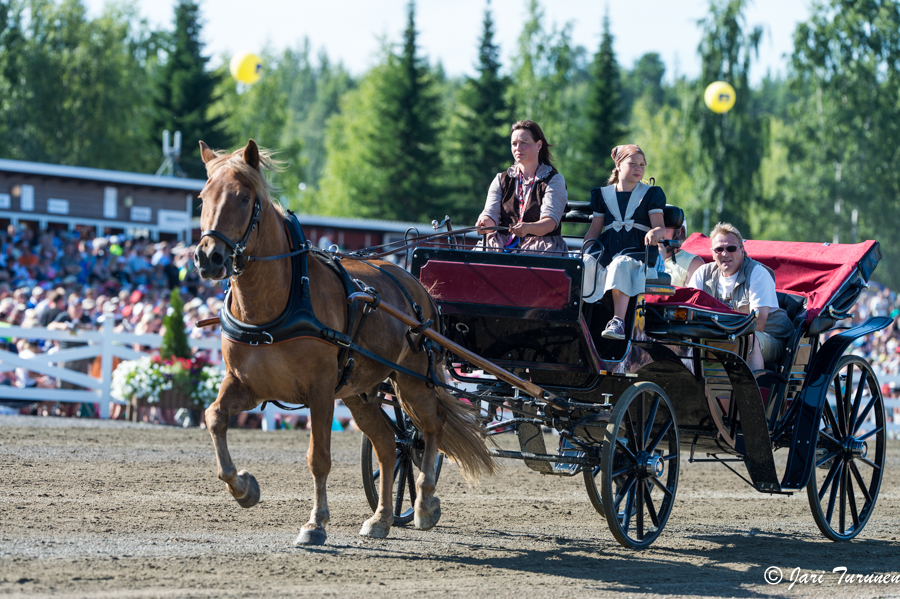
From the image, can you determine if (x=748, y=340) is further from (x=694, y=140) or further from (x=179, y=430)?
(x=694, y=140)

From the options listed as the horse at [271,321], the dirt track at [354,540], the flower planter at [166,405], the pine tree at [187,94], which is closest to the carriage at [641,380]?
the dirt track at [354,540]

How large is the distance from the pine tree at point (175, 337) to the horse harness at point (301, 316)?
7.24m

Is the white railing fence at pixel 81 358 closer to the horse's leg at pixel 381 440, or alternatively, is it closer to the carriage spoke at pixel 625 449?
the horse's leg at pixel 381 440

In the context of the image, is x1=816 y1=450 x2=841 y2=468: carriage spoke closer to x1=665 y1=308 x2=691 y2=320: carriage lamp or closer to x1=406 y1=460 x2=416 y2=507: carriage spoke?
x1=665 y1=308 x2=691 y2=320: carriage lamp

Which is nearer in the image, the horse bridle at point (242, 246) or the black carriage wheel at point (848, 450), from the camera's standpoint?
the horse bridle at point (242, 246)

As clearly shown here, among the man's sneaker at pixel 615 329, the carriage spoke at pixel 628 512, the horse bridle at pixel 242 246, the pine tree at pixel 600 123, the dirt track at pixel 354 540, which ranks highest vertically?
the pine tree at pixel 600 123

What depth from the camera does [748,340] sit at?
6562 millimetres

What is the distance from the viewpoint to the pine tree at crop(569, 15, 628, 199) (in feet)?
134

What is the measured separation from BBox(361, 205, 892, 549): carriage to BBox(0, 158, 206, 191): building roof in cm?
2126

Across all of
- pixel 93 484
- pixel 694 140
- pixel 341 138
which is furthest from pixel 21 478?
pixel 341 138

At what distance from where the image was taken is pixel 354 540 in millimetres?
5777

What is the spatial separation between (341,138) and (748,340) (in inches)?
1928

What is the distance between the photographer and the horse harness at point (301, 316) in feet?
16.6

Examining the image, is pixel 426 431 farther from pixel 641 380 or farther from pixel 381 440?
pixel 641 380
